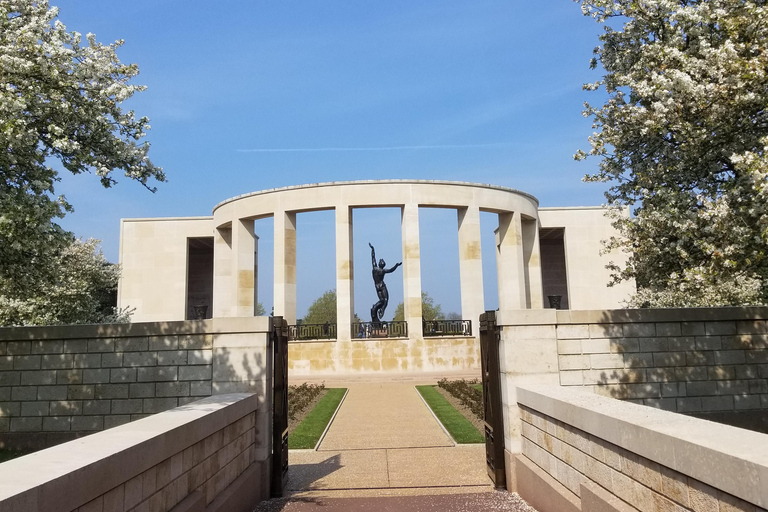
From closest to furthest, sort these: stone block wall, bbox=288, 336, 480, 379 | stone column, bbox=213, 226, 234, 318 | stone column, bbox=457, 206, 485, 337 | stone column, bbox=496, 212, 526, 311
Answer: stone block wall, bbox=288, 336, 480, 379 → stone column, bbox=457, 206, 485, 337 → stone column, bbox=496, 212, 526, 311 → stone column, bbox=213, 226, 234, 318

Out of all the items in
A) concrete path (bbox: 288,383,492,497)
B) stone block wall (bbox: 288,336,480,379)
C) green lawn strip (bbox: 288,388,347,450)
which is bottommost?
concrete path (bbox: 288,383,492,497)

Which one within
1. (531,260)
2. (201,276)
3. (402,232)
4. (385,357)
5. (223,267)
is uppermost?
(402,232)

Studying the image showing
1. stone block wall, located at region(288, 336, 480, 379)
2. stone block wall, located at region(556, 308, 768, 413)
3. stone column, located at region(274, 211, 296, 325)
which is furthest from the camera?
stone column, located at region(274, 211, 296, 325)

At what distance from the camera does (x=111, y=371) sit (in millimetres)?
9648

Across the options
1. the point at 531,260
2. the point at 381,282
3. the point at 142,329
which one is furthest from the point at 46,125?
the point at 531,260

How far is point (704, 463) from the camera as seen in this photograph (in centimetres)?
363

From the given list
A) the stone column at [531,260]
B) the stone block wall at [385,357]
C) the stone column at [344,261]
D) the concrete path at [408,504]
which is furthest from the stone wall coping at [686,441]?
the stone column at [531,260]

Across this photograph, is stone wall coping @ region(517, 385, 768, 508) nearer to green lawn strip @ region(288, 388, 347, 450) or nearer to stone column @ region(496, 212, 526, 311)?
green lawn strip @ region(288, 388, 347, 450)

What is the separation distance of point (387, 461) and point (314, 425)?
4.14 meters

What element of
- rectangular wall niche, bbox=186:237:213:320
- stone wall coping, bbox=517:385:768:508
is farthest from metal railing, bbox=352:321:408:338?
stone wall coping, bbox=517:385:768:508

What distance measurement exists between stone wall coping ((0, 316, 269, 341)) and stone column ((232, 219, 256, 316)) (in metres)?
19.8

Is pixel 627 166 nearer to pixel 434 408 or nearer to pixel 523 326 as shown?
pixel 523 326

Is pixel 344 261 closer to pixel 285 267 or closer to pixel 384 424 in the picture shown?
pixel 285 267

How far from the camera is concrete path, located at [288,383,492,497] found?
27.9 feet
